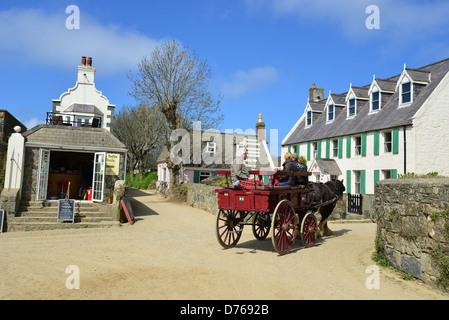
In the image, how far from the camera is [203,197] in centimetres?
1850

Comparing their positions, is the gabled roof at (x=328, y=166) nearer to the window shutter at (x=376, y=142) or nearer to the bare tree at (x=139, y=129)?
the window shutter at (x=376, y=142)

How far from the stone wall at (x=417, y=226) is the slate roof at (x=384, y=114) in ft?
44.3

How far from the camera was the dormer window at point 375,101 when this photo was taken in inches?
894

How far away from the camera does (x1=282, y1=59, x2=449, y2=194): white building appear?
1864cm

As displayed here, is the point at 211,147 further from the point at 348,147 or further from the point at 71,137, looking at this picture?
the point at 71,137

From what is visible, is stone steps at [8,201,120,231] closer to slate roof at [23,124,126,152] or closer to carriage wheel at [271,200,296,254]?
slate roof at [23,124,126,152]

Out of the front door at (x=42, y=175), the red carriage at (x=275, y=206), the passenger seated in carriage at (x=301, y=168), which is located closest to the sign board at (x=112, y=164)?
the front door at (x=42, y=175)

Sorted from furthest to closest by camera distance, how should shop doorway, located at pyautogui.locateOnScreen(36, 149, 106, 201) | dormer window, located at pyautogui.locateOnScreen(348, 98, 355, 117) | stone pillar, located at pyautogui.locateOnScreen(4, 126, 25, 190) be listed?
dormer window, located at pyautogui.locateOnScreen(348, 98, 355, 117), shop doorway, located at pyautogui.locateOnScreen(36, 149, 106, 201), stone pillar, located at pyautogui.locateOnScreen(4, 126, 25, 190)

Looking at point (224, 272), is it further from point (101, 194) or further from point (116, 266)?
point (101, 194)

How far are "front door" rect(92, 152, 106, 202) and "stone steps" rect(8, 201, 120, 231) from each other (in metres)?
0.39

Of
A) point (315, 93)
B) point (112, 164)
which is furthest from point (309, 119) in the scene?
point (112, 164)

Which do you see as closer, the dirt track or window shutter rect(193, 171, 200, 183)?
the dirt track

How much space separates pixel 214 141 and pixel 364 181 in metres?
13.7

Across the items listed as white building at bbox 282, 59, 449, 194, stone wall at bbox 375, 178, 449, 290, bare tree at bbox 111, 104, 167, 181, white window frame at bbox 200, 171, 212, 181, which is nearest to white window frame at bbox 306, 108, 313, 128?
white building at bbox 282, 59, 449, 194
